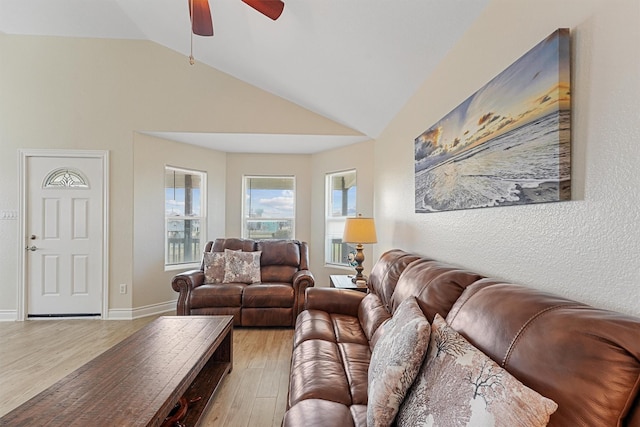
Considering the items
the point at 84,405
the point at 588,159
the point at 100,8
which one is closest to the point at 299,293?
the point at 84,405

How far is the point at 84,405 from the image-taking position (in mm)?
1312

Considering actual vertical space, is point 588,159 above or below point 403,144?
below

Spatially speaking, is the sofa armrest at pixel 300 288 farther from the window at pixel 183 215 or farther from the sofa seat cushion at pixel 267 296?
the window at pixel 183 215

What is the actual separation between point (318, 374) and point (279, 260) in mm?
2621

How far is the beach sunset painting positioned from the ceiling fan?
130cm

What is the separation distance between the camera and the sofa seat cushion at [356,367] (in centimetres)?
142

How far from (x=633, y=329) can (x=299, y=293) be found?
3.11 metres

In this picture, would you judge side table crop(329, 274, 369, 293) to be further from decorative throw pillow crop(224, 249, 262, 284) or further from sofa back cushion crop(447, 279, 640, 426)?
sofa back cushion crop(447, 279, 640, 426)

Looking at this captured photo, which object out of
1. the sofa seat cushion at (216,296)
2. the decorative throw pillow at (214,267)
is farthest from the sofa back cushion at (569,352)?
the decorative throw pillow at (214,267)

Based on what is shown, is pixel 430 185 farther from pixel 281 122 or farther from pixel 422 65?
pixel 281 122

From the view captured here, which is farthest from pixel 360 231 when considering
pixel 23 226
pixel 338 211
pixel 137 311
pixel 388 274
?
pixel 23 226

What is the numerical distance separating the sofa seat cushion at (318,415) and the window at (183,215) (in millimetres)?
3799

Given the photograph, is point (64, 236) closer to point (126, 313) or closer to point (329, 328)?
point (126, 313)

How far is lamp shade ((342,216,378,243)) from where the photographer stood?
10.9 ft
